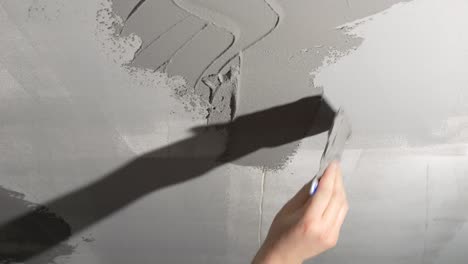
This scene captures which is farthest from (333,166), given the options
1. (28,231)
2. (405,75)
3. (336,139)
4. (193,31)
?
(28,231)

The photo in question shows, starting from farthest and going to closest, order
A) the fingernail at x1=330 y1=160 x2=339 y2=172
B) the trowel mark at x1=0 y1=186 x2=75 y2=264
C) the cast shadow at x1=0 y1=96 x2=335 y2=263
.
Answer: the trowel mark at x1=0 y1=186 x2=75 y2=264 → the cast shadow at x1=0 y1=96 x2=335 y2=263 → the fingernail at x1=330 y1=160 x2=339 y2=172

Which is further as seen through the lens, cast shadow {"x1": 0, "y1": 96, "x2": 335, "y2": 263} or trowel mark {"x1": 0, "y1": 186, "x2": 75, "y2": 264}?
trowel mark {"x1": 0, "y1": 186, "x2": 75, "y2": 264}

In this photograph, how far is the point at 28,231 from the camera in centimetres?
153

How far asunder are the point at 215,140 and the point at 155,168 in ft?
0.69

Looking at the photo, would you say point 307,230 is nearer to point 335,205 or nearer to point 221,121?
point 335,205

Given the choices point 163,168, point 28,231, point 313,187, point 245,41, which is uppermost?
point 245,41

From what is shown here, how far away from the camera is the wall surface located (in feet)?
3.08

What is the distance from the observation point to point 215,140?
118 centimetres

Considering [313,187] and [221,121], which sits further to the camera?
[221,121]

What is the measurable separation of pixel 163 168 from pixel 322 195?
0.50 m

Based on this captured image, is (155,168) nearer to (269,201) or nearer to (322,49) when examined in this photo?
(269,201)

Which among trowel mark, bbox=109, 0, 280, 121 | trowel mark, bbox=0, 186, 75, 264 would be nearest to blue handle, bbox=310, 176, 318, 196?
trowel mark, bbox=109, 0, 280, 121

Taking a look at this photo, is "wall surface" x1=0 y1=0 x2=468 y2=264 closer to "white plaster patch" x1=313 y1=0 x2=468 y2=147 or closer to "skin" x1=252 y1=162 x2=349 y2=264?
"white plaster patch" x1=313 y1=0 x2=468 y2=147

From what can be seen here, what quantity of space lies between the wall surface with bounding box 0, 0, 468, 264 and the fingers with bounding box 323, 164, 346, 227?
18 centimetres
